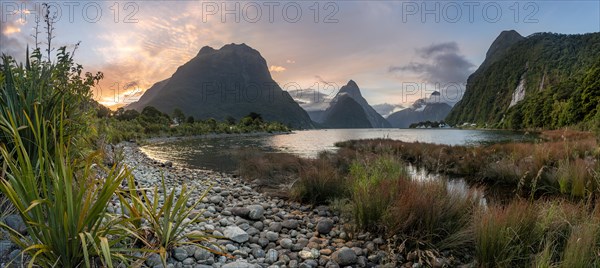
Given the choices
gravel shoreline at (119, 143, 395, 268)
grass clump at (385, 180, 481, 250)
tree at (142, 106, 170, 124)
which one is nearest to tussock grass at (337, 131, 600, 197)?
grass clump at (385, 180, 481, 250)

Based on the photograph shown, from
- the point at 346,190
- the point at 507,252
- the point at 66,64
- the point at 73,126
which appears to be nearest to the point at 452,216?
the point at 507,252

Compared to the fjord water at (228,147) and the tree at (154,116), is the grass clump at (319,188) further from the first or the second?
the tree at (154,116)

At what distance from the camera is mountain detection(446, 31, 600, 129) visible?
4780 cm

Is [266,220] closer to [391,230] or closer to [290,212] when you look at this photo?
[290,212]

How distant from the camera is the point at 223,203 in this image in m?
6.21

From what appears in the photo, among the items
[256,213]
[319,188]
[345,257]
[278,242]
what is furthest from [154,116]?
[345,257]

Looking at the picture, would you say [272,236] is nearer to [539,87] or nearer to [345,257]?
[345,257]

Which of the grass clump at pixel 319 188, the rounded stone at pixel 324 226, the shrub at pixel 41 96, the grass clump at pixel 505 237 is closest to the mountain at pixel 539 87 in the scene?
the grass clump at pixel 319 188

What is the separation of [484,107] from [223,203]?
15156cm

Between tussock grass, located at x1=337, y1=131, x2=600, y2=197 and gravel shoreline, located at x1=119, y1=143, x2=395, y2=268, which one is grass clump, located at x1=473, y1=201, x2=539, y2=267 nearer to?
tussock grass, located at x1=337, y1=131, x2=600, y2=197

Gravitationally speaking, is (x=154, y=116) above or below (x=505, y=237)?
above

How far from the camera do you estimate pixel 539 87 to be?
95.4 m

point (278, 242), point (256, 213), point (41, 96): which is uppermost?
point (41, 96)

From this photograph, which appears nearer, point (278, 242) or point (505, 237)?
point (505, 237)
